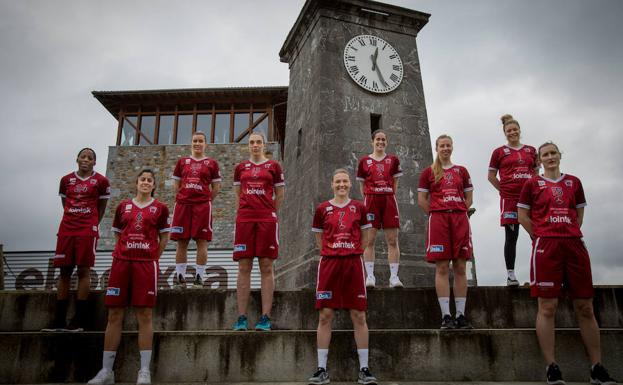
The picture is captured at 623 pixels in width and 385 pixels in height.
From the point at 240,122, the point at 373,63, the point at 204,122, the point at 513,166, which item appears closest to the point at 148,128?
the point at 204,122

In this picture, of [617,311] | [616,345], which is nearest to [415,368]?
[616,345]

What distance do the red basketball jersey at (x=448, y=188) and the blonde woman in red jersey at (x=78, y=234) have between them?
4.13 metres

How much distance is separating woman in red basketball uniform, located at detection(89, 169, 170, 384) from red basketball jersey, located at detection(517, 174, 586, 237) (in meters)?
3.92

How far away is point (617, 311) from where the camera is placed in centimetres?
614

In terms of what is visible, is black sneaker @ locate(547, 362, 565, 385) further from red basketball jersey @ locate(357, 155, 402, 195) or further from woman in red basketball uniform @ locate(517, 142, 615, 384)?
red basketball jersey @ locate(357, 155, 402, 195)

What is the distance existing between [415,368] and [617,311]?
3.07 meters

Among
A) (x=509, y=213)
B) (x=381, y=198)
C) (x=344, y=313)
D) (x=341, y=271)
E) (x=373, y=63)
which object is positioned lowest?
(x=344, y=313)

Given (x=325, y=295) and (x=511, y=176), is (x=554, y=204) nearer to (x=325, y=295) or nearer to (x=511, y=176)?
(x=511, y=176)

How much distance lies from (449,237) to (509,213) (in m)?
1.43

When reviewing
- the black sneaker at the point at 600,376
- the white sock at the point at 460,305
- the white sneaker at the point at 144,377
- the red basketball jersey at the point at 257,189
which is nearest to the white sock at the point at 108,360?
the white sneaker at the point at 144,377

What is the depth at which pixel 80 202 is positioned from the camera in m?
5.95

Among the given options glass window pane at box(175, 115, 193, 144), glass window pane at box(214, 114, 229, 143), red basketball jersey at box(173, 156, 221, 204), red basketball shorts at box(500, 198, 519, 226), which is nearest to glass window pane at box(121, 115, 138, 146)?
glass window pane at box(175, 115, 193, 144)

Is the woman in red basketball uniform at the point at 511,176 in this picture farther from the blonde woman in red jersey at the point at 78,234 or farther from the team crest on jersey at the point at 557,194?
the blonde woman in red jersey at the point at 78,234

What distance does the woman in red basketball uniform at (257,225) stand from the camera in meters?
5.41
